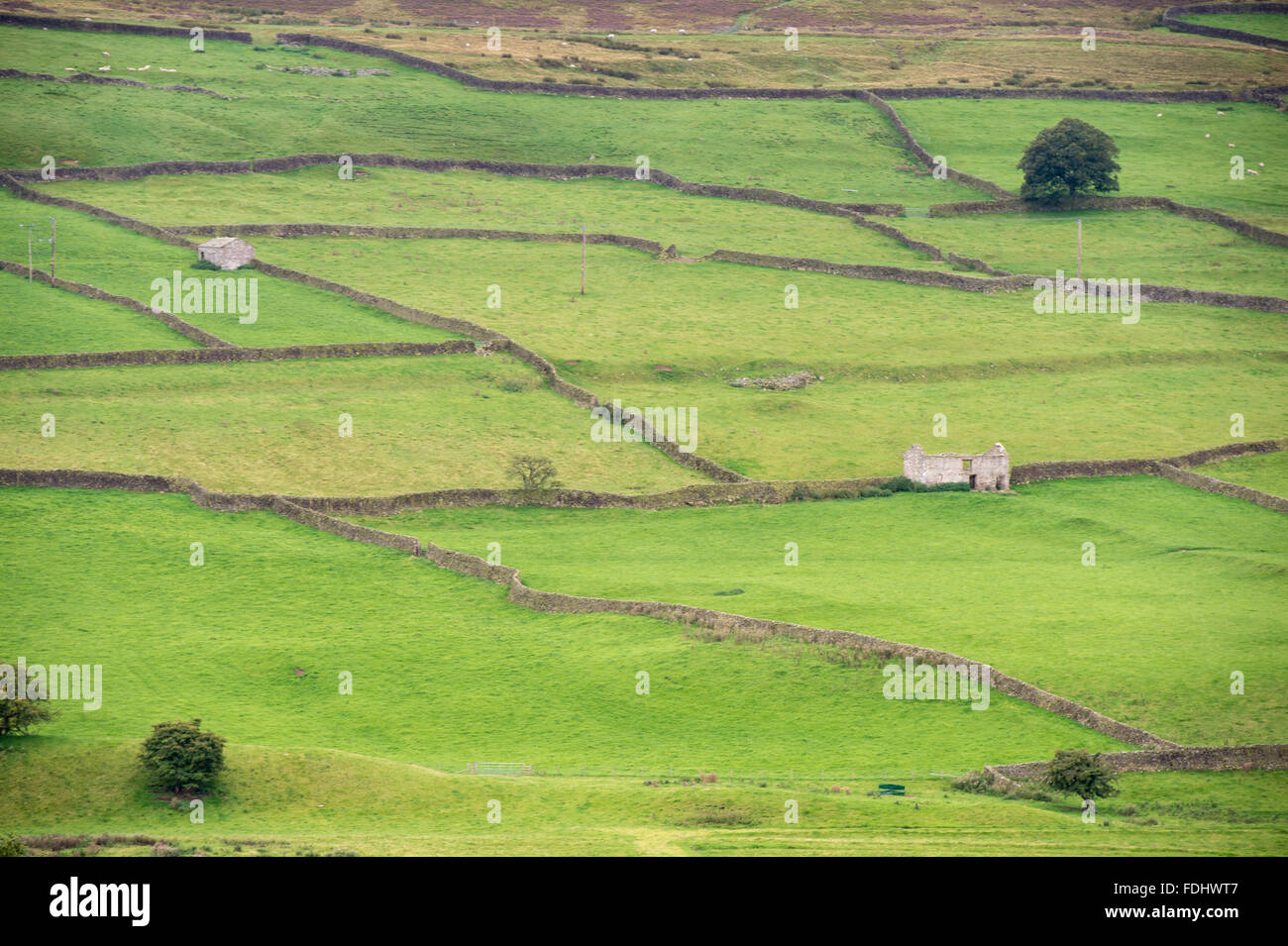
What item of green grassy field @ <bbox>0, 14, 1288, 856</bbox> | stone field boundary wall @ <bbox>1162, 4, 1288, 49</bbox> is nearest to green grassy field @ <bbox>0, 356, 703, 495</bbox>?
green grassy field @ <bbox>0, 14, 1288, 856</bbox>

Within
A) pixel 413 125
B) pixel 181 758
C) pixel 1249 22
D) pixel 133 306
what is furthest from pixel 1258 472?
pixel 1249 22

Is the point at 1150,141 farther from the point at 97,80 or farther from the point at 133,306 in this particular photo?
the point at 97,80

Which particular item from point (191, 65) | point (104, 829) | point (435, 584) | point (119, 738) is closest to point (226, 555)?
point (435, 584)

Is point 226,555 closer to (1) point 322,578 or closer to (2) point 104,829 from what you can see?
(1) point 322,578

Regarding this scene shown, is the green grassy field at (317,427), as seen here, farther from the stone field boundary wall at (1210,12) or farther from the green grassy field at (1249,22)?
the green grassy field at (1249,22)

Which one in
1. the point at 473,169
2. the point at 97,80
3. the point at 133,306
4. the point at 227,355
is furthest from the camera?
the point at 97,80

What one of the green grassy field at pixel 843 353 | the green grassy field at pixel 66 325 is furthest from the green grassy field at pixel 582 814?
the green grassy field at pixel 66 325

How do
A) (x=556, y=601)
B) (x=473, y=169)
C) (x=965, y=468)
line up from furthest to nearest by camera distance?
1. (x=473, y=169)
2. (x=965, y=468)
3. (x=556, y=601)

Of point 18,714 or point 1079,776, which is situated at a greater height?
point 18,714
